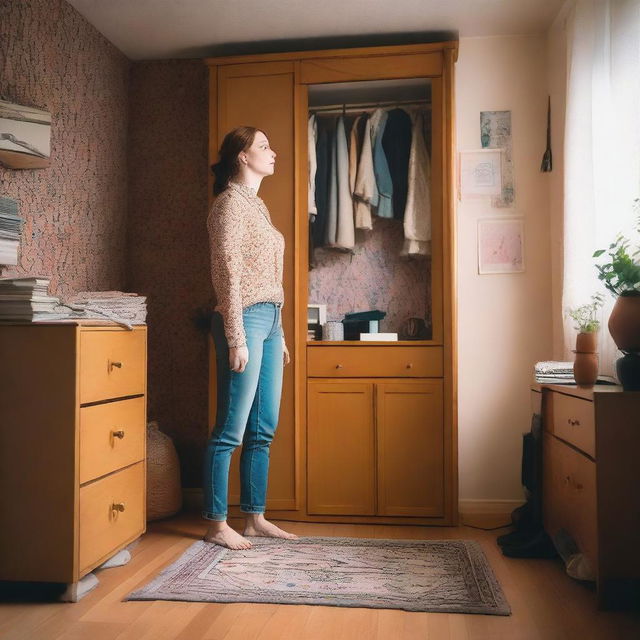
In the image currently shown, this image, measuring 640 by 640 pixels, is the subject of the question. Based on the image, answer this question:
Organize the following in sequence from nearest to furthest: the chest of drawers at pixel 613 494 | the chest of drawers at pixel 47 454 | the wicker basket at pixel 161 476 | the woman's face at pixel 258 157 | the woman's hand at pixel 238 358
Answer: the chest of drawers at pixel 613 494 < the chest of drawers at pixel 47 454 < the woman's hand at pixel 238 358 < the woman's face at pixel 258 157 < the wicker basket at pixel 161 476

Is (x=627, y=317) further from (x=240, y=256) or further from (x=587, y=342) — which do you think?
(x=240, y=256)

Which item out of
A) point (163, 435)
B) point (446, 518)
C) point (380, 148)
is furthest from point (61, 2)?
point (446, 518)

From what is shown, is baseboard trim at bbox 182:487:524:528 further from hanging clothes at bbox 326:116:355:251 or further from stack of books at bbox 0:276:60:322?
stack of books at bbox 0:276:60:322

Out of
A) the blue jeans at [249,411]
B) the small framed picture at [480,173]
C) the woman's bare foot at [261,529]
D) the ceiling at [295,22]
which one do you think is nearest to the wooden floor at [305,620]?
the blue jeans at [249,411]

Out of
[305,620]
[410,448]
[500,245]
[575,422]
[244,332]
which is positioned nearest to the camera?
[305,620]

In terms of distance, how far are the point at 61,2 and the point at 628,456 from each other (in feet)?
9.45

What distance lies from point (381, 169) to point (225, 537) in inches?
71.8

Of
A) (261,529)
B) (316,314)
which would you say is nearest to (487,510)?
(261,529)

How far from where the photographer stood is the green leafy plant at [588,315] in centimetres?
246

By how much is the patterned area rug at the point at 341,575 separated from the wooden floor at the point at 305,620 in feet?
0.16

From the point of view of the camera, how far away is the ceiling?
3.04 metres

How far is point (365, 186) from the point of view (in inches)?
129

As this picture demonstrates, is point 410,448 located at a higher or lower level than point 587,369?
lower

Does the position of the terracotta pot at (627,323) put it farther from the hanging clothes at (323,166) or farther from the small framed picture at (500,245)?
the hanging clothes at (323,166)
